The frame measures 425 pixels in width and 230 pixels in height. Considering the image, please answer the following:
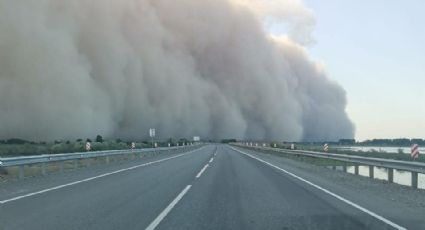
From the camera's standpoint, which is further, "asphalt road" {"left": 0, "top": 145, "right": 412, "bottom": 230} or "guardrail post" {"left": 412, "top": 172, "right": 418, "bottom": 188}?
"guardrail post" {"left": 412, "top": 172, "right": 418, "bottom": 188}

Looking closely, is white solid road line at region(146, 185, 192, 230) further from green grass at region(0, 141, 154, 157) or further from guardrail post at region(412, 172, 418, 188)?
green grass at region(0, 141, 154, 157)

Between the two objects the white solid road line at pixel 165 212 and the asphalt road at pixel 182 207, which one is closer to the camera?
the white solid road line at pixel 165 212

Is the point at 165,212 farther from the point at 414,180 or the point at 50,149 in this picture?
the point at 50,149

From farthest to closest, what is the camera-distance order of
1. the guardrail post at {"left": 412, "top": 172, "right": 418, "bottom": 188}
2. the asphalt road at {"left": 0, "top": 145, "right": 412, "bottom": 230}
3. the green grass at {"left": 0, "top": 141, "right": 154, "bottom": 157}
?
the green grass at {"left": 0, "top": 141, "right": 154, "bottom": 157}, the guardrail post at {"left": 412, "top": 172, "right": 418, "bottom": 188}, the asphalt road at {"left": 0, "top": 145, "right": 412, "bottom": 230}

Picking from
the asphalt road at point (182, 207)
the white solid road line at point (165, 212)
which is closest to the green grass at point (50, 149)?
the asphalt road at point (182, 207)

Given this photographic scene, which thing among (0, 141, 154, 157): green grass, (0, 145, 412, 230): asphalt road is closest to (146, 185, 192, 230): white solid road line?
(0, 145, 412, 230): asphalt road

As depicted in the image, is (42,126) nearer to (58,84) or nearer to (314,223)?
(58,84)

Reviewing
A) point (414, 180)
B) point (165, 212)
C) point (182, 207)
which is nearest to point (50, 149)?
point (414, 180)

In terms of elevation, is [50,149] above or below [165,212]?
above

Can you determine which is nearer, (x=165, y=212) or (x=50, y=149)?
(x=165, y=212)

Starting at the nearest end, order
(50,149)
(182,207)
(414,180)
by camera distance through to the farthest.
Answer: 1. (182,207)
2. (414,180)
3. (50,149)

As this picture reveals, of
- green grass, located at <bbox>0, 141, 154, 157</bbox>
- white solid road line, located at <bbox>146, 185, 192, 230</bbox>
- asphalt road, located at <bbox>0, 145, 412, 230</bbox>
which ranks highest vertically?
green grass, located at <bbox>0, 141, 154, 157</bbox>

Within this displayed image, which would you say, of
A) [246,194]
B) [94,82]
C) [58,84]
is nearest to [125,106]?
[94,82]

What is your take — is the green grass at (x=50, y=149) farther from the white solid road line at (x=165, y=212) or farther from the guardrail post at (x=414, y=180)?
the white solid road line at (x=165, y=212)
